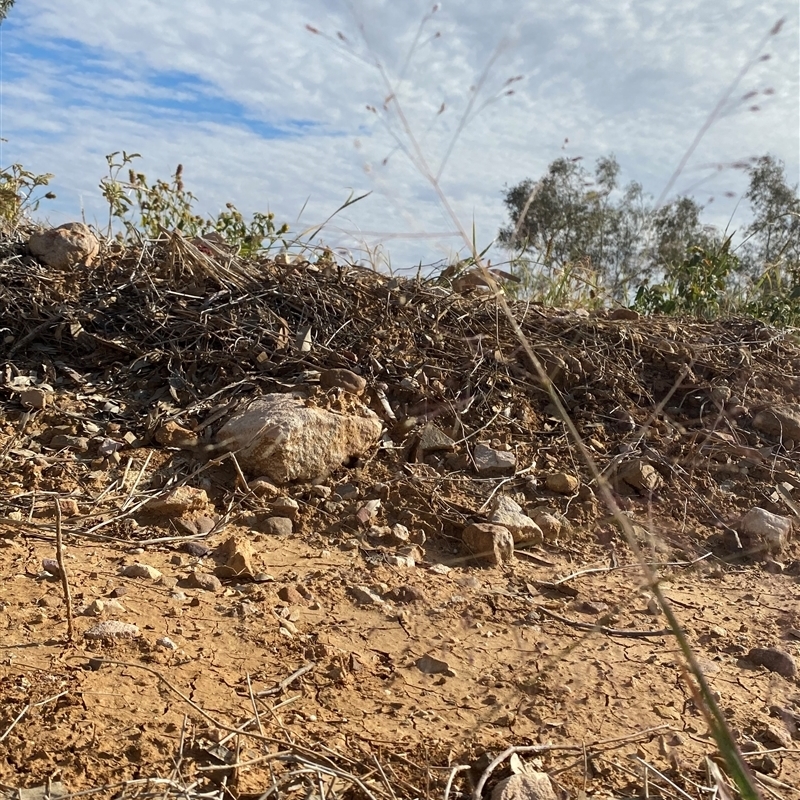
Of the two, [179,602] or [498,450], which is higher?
[498,450]

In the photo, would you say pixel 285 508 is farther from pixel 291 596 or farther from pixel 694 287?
pixel 694 287

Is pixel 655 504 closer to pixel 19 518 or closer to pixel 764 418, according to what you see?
pixel 764 418

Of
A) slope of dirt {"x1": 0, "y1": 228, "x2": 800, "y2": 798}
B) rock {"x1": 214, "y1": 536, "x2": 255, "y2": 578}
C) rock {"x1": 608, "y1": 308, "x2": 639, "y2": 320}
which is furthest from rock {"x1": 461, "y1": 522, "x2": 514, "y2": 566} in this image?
rock {"x1": 608, "y1": 308, "x2": 639, "y2": 320}

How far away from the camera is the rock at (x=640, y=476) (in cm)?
299

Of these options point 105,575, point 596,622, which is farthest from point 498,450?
point 105,575

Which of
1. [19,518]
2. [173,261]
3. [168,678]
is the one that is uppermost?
[173,261]

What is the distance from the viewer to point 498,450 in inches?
120

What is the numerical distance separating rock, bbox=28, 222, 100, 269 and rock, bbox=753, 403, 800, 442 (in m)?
3.20

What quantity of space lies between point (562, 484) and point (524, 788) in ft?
5.37

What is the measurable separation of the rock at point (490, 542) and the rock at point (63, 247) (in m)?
2.29

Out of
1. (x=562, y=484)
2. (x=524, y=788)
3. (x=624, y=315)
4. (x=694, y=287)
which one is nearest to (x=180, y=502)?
(x=562, y=484)

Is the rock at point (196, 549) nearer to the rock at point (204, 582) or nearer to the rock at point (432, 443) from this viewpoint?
the rock at point (204, 582)

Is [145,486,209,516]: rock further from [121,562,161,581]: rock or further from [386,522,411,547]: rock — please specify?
[386,522,411,547]: rock

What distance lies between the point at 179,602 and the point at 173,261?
201 centimetres
